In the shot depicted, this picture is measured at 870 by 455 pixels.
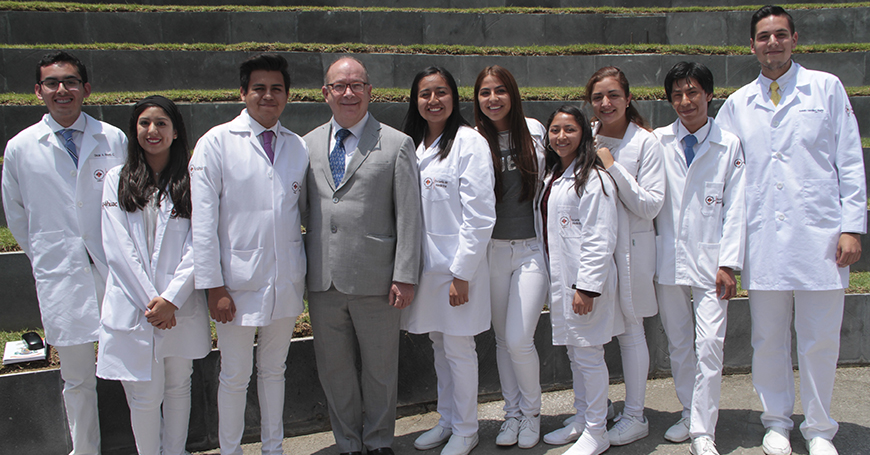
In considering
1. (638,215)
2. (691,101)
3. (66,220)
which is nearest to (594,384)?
(638,215)

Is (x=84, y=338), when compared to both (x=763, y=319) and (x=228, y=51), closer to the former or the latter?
(x=763, y=319)

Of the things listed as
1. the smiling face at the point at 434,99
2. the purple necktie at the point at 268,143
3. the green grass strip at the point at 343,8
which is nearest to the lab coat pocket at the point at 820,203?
the smiling face at the point at 434,99

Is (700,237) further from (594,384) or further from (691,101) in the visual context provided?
(594,384)

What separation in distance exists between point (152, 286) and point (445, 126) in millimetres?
1687

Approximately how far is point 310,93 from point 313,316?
3264 mm

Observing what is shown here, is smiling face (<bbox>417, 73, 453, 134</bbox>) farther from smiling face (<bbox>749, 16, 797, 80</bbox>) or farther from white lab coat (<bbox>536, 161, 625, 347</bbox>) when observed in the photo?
smiling face (<bbox>749, 16, 797, 80</bbox>)

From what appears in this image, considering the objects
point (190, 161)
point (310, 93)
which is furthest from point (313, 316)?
point (310, 93)

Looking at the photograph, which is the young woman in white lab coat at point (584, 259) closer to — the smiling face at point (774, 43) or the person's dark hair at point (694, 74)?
the person's dark hair at point (694, 74)

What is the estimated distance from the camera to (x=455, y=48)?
724 centimetres

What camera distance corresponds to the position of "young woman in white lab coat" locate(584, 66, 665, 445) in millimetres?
3221

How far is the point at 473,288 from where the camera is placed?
323 cm

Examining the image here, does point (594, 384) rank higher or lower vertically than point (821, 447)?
higher

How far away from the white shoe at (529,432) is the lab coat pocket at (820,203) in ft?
5.86

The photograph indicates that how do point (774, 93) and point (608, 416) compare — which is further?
point (608, 416)
